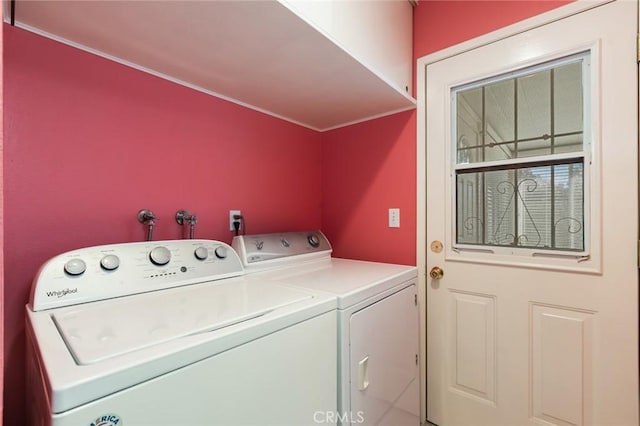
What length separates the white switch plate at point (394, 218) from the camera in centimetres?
191

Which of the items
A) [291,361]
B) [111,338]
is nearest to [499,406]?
[291,361]

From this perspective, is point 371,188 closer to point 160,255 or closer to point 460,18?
point 460,18

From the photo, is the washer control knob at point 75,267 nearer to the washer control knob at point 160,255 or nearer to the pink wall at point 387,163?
the washer control knob at point 160,255

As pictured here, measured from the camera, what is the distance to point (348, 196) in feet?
7.16

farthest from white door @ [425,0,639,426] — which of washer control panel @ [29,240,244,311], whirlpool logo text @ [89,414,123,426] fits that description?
whirlpool logo text @ [89,414,123,426]

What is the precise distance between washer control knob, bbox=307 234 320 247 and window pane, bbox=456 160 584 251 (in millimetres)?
818

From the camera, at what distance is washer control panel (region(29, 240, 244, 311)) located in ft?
3.15

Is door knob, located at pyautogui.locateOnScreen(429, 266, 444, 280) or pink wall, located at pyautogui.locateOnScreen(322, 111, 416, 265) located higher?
pink wall, located at pyautogui.locateOnScreen(322, 111, 416, 265)

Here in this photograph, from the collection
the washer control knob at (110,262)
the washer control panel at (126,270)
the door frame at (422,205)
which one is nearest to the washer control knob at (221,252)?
the washer control panel at (126,270)

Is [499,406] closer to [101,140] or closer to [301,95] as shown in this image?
[301,95]

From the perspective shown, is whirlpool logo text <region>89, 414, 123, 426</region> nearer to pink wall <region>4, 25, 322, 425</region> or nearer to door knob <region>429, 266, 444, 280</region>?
pink wall <region>4, 25, 322, 425</region>

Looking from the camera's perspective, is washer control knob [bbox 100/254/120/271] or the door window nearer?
washer control knob [bbox 100/254/120/271]

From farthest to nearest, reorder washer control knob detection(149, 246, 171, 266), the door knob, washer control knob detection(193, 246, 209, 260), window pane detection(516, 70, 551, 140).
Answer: the door knob → window pane detection(516, 70, 551, 140) → washer control knob detection(193, 246, 209, 260) → washer control knob detection(149, 246, 171, 266)

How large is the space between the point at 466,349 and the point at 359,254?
82 cm
